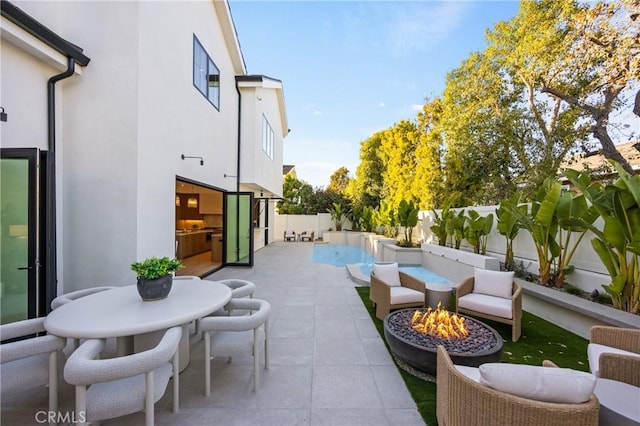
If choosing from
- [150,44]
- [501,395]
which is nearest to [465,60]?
[150,44]

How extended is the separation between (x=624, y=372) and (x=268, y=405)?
3330 millimetres

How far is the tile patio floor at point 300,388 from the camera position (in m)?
2.67

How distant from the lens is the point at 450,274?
917 centimetres

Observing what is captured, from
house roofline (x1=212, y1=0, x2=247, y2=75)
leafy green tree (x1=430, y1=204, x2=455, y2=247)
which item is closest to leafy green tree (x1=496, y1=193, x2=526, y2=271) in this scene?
leafy green tree (x1=430, y1=204, x2=455, y2=247)

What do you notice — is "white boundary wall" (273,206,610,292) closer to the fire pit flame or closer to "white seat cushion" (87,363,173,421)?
the fire pit flame

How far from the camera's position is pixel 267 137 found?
13508 mm

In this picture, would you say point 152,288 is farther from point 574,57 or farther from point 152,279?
point 574,57

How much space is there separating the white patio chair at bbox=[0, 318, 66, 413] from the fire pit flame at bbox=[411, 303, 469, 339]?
3.93 metres

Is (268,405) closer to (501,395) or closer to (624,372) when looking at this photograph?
(501,395)

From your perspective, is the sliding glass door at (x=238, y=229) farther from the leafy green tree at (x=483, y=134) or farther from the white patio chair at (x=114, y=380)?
the leafy green tree at (x=483, y=134)

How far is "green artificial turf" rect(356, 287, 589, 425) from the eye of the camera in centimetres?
296

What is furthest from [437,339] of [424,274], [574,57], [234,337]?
[574,57]

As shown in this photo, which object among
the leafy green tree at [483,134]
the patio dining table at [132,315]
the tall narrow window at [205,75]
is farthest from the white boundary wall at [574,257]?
the tall narrow window at [205,75]

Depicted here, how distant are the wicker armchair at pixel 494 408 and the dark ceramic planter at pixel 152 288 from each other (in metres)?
3.13
